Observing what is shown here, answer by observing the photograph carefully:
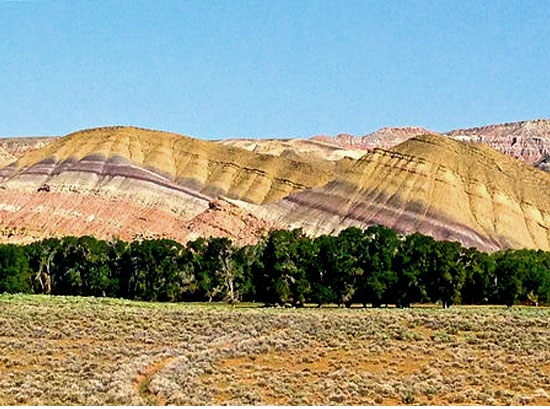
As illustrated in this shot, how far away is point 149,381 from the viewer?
29.9 metres

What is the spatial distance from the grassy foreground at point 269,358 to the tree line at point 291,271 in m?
20.4

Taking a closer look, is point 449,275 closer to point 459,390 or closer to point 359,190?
point 459,390

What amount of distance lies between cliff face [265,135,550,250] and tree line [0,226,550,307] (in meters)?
47.3

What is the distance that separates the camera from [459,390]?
96.9 ft

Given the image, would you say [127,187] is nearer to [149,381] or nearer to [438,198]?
[438,198]

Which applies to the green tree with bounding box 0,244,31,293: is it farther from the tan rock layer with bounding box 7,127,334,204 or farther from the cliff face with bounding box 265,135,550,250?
the tan rock layer with bounding box 7,127,334,204

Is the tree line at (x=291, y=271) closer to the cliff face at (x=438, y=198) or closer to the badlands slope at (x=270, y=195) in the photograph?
the cliff face at (x=438, y=198)

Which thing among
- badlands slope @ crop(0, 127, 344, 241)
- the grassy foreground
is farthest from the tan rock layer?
the grassy foreground

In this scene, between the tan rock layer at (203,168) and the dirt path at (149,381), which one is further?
the tan rock layer at (203,168)

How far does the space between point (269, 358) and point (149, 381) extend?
9006mm

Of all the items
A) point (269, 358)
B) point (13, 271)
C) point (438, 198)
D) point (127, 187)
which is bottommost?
point (269, 358)

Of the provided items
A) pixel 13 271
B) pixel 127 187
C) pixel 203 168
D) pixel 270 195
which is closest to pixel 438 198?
pixel 270 195

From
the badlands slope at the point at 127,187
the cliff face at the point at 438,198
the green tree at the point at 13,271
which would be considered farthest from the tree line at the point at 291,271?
the badlands slope at the point at 127,187

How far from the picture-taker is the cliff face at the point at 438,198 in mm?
154000
